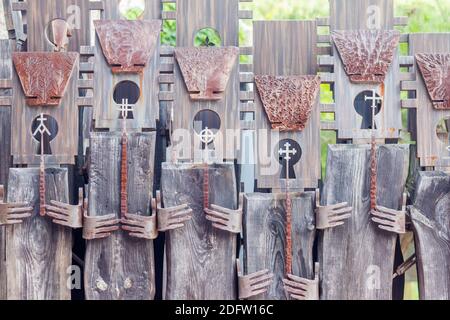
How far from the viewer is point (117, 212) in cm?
496

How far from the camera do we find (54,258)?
494 cm

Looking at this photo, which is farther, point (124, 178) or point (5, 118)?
point (5, 118)

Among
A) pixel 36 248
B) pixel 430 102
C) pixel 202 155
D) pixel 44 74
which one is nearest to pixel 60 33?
pixel 44 74

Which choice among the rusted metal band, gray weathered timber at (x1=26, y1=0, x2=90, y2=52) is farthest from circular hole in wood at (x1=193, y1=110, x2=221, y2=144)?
gray weathered timber at (x1=26, y1=0, x2=90, y2=52)

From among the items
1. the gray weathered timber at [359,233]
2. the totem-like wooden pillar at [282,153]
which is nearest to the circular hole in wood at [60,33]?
the totem-like wooden pillar at [282,153]

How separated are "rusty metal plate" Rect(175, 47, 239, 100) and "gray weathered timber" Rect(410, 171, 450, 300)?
1239 millimetres

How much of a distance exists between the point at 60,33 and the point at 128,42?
452 millimetres

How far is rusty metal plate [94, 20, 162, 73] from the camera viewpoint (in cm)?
507

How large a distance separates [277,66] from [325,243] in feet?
3.52

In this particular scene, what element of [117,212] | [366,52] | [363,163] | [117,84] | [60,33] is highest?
[60,33]

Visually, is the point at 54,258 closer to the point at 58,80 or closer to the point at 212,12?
the point at 58,80

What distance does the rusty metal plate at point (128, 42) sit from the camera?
5.07m

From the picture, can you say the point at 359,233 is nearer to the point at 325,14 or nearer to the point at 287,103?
the point at 287,103
